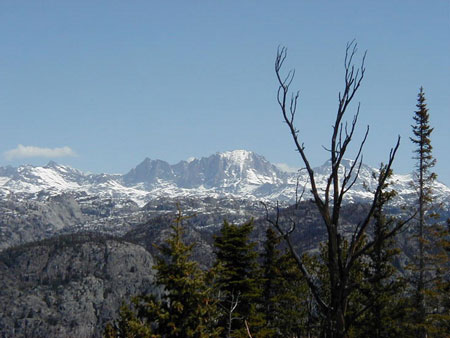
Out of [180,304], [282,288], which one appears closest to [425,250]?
[282,288]

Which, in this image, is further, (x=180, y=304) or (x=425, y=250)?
(x=425, y=250)

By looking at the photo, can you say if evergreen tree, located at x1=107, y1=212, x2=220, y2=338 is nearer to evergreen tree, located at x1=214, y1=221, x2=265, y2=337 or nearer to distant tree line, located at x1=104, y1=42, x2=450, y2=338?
distant tree line, located at x1=104, y1=42, x2=450, y2=338

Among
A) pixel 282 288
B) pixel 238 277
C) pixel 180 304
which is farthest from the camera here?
pixel 282 288

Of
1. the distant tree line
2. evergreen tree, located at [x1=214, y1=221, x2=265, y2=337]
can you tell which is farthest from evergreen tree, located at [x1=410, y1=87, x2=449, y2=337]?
evergreen tree, located at [x1=214, y1=221, x2=265, y2=337]

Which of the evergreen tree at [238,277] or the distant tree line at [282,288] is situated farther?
the evergreen tree at [238,277]

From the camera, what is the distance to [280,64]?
5.27 m

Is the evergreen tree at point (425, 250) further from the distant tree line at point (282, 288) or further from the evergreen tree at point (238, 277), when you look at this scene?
the evergreen tree at point (238, 277)

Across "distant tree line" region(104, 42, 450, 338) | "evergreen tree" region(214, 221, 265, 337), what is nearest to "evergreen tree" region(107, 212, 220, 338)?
"distant tree line" region(104, 42, 450, 338)

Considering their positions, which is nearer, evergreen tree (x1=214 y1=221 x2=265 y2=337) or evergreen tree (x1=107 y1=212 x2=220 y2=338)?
evergreen tree (x1=107 y1=212 x2=220 y2=338)

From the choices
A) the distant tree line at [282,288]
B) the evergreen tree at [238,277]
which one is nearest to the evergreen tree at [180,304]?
the distant tree line at [282,288]

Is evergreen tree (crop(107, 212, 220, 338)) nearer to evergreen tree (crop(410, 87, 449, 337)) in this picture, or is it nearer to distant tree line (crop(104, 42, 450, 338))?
distant tree line (crop(104, 42, 450, 338))

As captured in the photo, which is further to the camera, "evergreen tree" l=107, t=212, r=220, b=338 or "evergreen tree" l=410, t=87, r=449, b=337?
"evergreen tree" l=410, t=87, r=449, b=337

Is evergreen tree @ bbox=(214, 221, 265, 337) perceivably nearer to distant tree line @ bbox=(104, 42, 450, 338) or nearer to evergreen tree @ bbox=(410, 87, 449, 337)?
distant tree line @ bbox=(104, 42, 450, 338)

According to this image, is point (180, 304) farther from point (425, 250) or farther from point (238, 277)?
point (425, 250)
